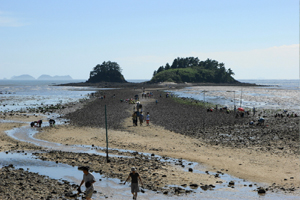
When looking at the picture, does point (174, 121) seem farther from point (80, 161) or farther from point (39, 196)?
point (39, 196)

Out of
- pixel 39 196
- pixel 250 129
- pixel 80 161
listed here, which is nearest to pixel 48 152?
pixel 80 161

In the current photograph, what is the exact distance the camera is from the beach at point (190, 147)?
17.3 m

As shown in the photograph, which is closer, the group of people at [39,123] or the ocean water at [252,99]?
the group of people at [39,123]

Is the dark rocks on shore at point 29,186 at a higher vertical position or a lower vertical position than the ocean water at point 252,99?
lower

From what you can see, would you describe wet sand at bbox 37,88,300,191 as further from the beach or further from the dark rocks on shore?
the dark rocks on shore

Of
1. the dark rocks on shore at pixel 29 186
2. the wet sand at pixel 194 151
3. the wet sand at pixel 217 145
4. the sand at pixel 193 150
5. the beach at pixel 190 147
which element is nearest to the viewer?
the dark rocks on shore at pixel 29 186

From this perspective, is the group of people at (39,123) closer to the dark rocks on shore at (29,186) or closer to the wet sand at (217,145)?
the wet sand at (217,145)

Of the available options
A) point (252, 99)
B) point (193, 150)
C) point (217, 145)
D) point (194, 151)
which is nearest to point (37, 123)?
point (193, 150)

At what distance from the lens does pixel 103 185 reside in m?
16.0

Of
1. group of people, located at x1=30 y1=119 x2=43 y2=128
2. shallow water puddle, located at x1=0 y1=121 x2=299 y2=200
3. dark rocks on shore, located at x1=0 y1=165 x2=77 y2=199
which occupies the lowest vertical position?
shallow water puddle, located at x1=0 y1=121 x2=299 y2=200

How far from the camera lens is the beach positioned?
56.9 ft

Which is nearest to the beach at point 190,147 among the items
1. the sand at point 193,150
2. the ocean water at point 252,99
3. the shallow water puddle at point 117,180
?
the sand at point 193,150

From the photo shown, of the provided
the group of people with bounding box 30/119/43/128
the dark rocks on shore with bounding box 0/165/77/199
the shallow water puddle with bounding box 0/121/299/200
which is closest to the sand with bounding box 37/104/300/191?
the shallow water puddle with bounding box 0/121/299/200

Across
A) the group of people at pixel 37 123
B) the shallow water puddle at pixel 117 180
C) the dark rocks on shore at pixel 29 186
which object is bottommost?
Result: the shallow water puddle at pixel 117 180
